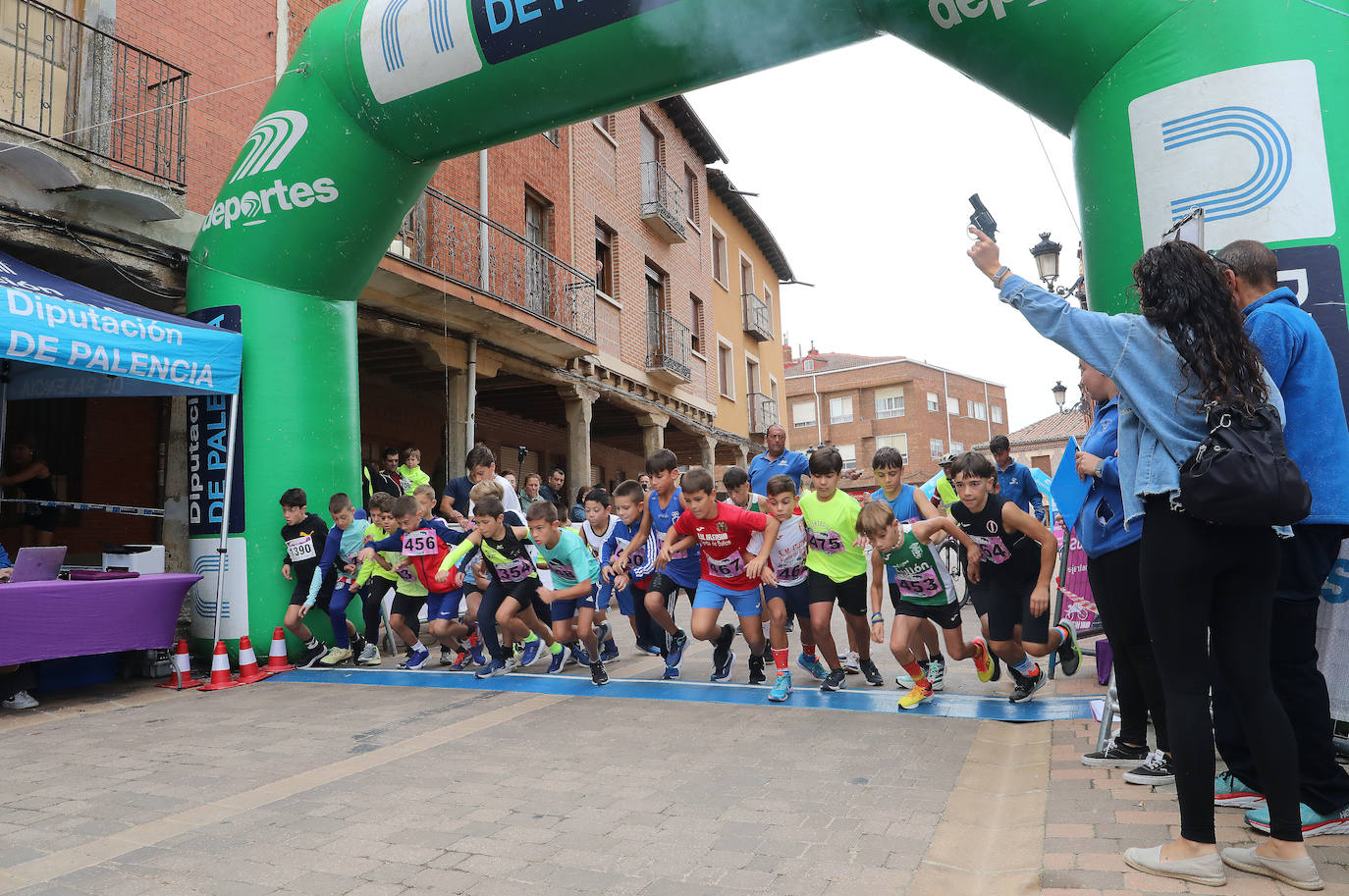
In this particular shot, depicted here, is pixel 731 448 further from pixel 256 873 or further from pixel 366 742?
pixel 256 873

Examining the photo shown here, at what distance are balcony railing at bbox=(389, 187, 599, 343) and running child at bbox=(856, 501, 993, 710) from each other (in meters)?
7.37

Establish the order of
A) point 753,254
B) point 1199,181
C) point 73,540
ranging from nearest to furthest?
point 1199,181 < point 73,540 < point 753,254

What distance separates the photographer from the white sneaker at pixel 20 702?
646 centimetres

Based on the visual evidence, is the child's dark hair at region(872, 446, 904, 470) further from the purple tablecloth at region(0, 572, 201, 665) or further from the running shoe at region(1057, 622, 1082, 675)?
the purple tablecloth at region(0, 572, 201, 665)

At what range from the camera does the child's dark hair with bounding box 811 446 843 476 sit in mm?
6217

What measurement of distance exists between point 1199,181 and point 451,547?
5.97 metres

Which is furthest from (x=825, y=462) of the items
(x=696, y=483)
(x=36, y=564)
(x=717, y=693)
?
(x=36, y=564)

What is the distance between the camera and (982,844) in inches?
126

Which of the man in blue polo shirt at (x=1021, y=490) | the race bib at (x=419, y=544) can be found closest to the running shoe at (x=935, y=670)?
Answer: the man in blue polo shirt at (x=1021, y=490)

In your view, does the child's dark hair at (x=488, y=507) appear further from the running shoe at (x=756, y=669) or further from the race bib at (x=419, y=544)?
the running shoe at (x=756, y=669)

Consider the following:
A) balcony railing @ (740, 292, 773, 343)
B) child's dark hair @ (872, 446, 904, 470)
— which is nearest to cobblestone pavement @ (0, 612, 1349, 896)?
Result: child's dark hair @ (872, 446, 904, 470)

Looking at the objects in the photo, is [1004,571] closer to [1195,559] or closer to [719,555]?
[719,555]

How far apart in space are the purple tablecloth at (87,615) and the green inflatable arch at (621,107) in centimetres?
75

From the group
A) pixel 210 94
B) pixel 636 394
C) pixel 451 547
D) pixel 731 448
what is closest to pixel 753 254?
pixel 731 448
